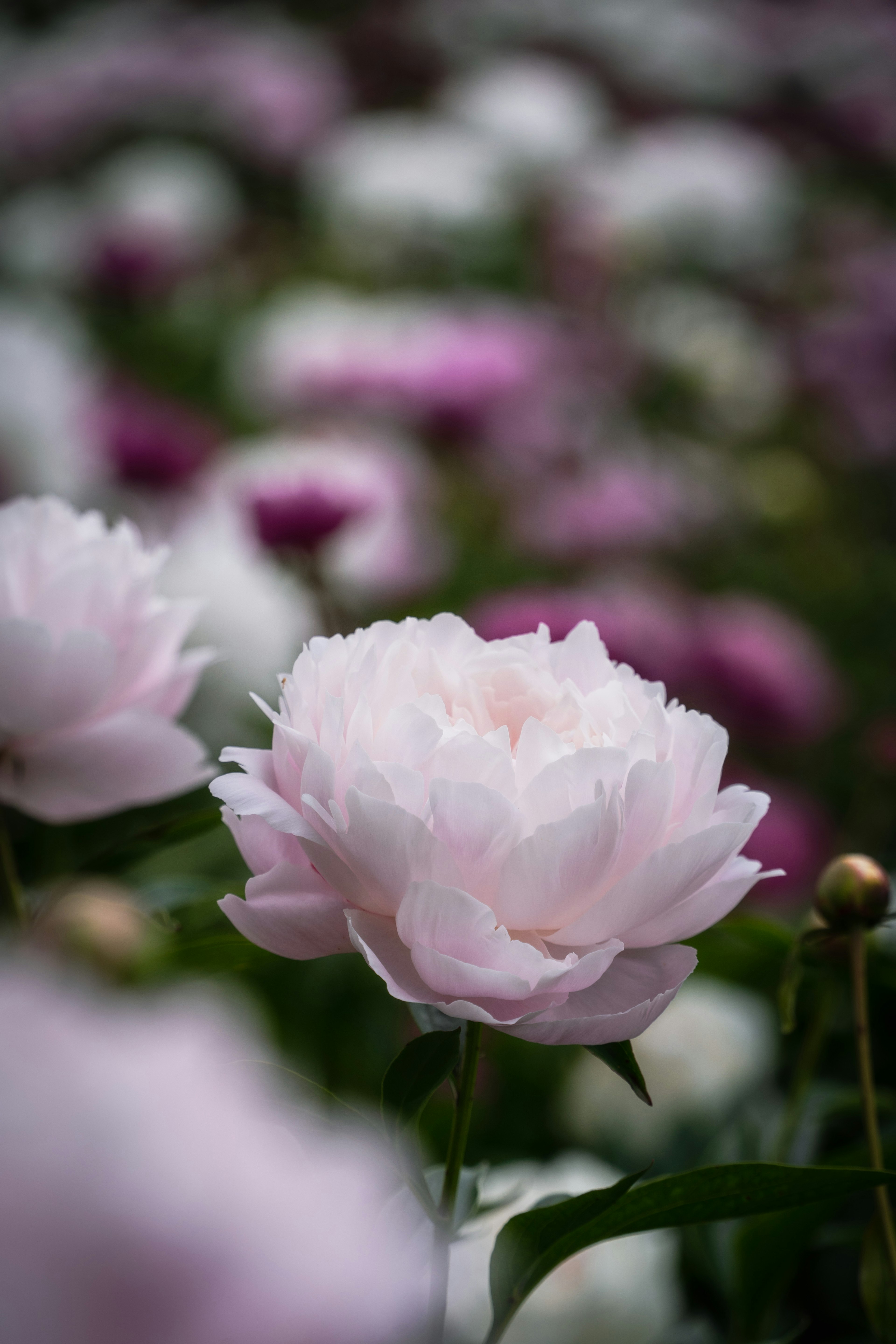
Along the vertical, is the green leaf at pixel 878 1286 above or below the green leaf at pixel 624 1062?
below

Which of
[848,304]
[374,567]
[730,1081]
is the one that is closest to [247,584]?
[374,567]

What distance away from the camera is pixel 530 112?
2.09 metres

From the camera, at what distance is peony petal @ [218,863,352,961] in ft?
0.68

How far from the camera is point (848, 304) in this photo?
1.63 meters

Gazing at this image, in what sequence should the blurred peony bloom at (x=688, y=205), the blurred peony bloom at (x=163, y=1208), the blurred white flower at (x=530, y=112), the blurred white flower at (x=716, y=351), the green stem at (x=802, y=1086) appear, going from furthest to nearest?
the blurred white flower at (x=530, y=112)
the blurred peony bloom at (x=688, y=205)
the blurred white flower at (x=716, y=351)
the green stem at (x=802, y=1086)
the blurred peony bloom at (x=163, y=1208)

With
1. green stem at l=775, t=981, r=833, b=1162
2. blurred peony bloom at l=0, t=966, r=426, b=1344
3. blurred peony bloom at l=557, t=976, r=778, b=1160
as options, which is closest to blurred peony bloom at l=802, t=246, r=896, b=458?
blurred peony bloom at l=557, t=976, r=778, b=1160

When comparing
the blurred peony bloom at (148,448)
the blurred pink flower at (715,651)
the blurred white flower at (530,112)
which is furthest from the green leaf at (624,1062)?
the blurred white flower at (530,112)

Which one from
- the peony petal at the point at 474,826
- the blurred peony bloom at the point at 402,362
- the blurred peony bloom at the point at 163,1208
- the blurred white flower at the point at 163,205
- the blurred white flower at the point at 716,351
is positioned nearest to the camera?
the blurred peony bloom at the point at 163,1208

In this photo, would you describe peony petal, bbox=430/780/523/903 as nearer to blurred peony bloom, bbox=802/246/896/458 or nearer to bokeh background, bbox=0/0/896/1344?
bokeh background, bbox=0/0/896/1344

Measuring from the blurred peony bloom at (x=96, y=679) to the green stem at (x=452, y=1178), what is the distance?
116 mm

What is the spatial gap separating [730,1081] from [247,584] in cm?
46

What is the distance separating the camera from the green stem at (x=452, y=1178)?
0.69 ft

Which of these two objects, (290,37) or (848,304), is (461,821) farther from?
(290,37)

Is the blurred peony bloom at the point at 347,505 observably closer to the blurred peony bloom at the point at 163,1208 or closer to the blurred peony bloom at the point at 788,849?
the blurred peony bloom at the point at 788,849
